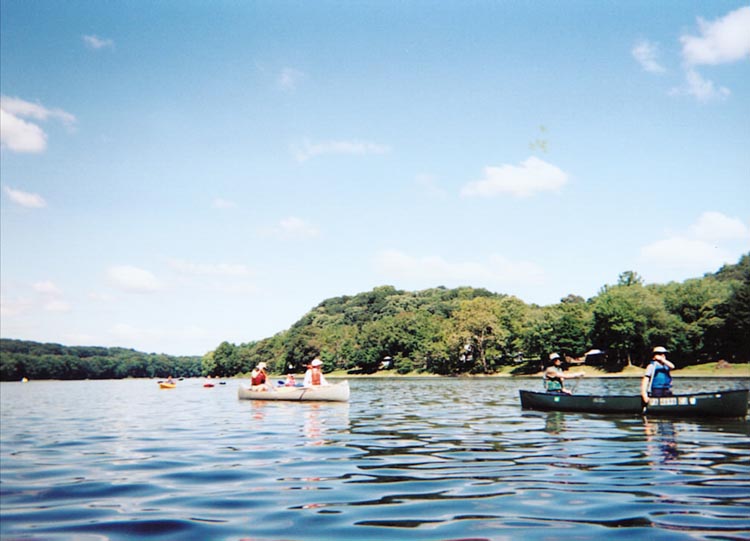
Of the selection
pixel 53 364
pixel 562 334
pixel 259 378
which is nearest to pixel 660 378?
pixel 259 378

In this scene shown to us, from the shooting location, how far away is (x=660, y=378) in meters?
20.5

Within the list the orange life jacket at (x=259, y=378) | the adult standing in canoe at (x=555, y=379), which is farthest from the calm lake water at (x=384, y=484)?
the orange life jacket at (x=259, y=378)

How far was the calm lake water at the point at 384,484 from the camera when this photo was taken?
680 centimetres

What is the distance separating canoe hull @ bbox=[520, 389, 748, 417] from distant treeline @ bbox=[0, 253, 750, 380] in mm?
→ 72728

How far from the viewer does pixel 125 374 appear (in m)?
194

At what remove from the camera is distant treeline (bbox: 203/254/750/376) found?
87375 mm

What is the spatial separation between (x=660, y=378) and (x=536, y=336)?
270 feet

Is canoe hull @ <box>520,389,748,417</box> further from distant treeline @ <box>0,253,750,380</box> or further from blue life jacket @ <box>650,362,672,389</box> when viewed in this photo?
distant treeline @ <box>0,253,750,380</box>

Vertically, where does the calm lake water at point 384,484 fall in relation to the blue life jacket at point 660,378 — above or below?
below

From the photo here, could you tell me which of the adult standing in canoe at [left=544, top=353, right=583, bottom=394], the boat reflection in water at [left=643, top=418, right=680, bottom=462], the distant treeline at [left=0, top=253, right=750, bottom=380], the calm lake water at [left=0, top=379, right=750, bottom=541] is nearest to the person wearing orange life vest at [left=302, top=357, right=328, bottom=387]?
the adult standing in canoe at [left=544, top=353, right=583, bottom=394]

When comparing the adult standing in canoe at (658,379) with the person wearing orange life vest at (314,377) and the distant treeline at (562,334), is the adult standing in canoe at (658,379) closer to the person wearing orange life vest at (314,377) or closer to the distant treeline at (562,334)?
the person wearing orange life vest at (314,377)

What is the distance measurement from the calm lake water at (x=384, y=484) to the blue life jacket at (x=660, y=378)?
115 inches

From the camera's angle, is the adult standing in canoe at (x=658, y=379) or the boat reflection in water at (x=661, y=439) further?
the adult standing in canoe at (x=658, y=379)

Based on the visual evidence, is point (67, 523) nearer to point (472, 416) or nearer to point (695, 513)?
point (695, 513)
